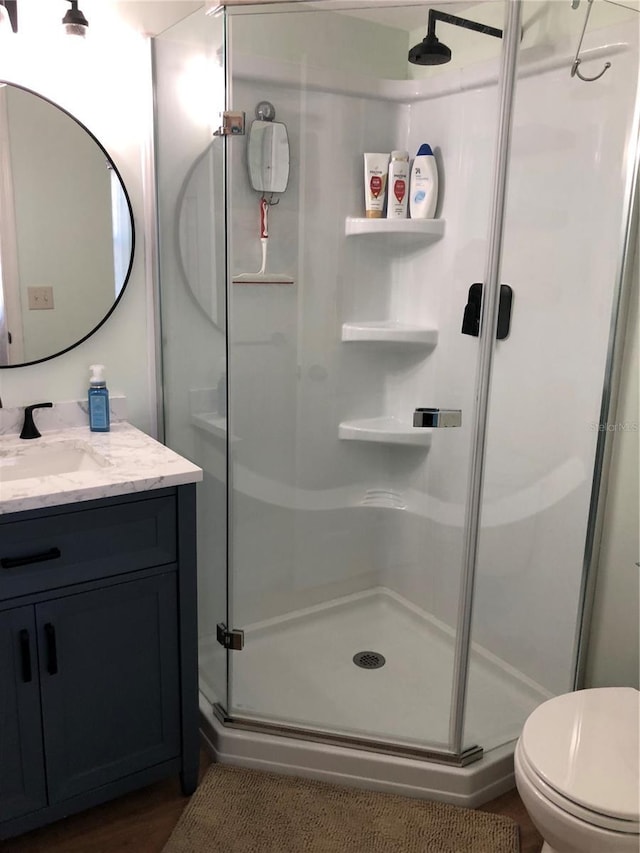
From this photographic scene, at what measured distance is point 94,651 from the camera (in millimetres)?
1594

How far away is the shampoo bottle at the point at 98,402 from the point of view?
1.98 meters

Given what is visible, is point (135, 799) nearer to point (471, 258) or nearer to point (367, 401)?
point (367, 401)

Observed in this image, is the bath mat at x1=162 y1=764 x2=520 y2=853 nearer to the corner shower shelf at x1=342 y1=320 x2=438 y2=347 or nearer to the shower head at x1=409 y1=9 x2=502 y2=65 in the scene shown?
the corner shower shelf at x1=342 y1=320 x2=438 y2=347

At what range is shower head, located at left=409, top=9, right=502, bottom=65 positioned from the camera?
1.73 metres

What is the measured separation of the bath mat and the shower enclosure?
0.21 feet

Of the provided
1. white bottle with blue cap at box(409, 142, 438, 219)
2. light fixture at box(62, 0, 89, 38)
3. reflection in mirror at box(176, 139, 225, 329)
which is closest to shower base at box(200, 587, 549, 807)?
reflection in mirror at box(176, 139, 225, 329)

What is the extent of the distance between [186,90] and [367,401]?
1.08 m

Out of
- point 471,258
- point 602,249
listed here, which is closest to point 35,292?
point 471,258

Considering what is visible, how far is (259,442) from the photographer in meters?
2.18

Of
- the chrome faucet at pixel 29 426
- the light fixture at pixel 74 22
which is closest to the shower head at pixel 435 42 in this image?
the light fixture at pixel 74 22

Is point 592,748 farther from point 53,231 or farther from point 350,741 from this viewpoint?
point 53,231

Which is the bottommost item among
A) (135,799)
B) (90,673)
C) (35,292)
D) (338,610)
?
(135,799)

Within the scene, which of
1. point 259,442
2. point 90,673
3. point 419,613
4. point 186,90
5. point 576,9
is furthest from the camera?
point 419,613

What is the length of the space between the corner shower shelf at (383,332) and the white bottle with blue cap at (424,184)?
0.35 meters
